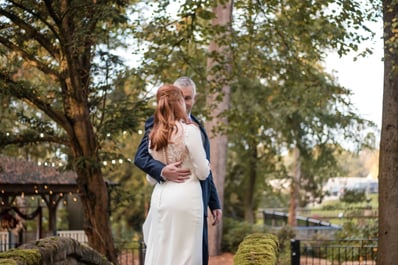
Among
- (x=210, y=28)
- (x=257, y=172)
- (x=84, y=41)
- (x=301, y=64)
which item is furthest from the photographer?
(x=257, y=172)

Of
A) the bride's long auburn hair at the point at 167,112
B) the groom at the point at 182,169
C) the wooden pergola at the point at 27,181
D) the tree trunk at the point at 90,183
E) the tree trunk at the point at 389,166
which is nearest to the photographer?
the bride's long auburn hair at the point at 167,112

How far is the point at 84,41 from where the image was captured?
13.6 metres

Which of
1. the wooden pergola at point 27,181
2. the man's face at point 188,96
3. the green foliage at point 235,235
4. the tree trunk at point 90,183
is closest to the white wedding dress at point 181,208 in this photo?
the man's face at point 188,96

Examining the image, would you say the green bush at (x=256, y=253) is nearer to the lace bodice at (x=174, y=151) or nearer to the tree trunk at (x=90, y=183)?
the lace bodice at (x=174, y=151)

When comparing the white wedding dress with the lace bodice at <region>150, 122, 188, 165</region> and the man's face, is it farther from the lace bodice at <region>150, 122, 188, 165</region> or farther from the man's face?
the man's face

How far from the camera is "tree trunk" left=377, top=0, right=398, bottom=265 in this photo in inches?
482

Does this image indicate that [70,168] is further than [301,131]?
No

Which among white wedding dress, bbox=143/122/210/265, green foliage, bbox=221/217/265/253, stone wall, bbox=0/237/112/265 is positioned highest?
white wedding dress, bbox=143/122/210/265

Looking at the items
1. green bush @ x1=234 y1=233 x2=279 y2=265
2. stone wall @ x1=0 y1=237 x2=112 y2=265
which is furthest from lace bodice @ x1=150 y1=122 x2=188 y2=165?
stone wall @ x1=0 y1=237 x2=112 y2=265

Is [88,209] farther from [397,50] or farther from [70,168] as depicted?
[397,50]

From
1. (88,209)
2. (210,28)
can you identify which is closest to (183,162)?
(88,209)

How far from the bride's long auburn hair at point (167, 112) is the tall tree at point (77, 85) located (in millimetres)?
8248

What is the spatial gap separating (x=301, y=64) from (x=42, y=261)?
13.0 metres

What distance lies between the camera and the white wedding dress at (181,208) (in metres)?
5.46
